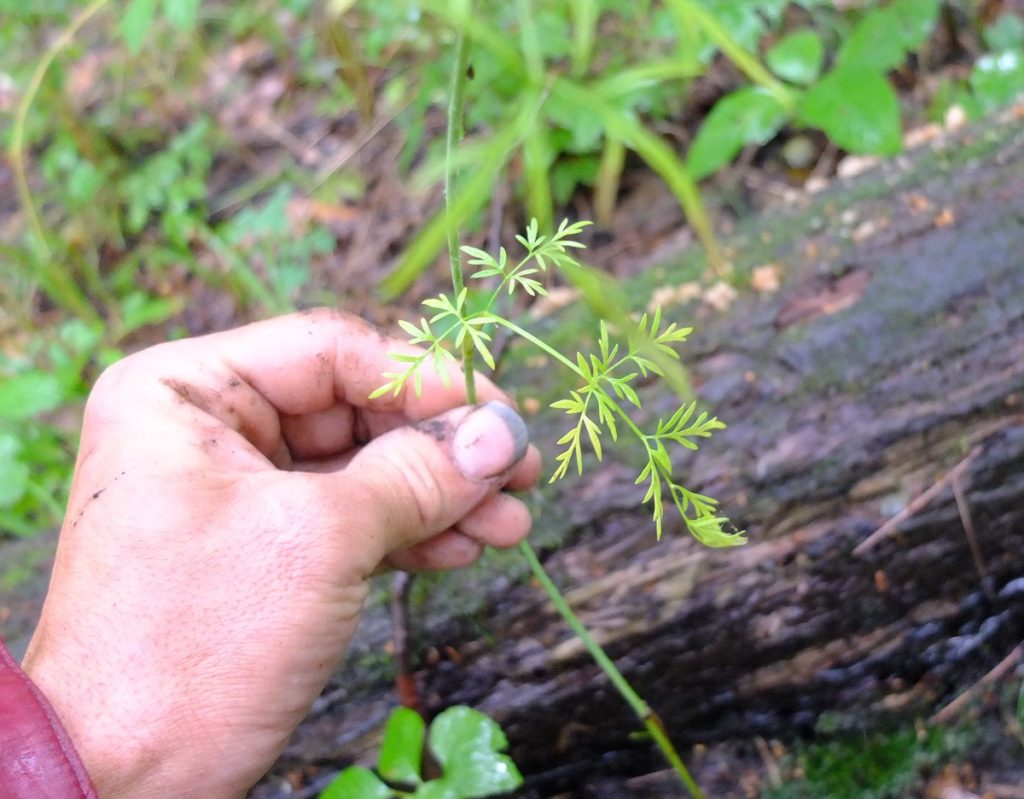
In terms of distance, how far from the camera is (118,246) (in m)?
3.55

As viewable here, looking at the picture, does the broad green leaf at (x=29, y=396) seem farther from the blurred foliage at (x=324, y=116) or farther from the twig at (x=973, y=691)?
the twig at (x=973, y=691)

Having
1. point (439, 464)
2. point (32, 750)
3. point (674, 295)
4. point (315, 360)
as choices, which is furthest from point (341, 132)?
point (32, 750)

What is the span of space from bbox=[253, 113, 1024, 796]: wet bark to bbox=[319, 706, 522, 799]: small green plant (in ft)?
0.65

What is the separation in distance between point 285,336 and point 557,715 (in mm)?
972

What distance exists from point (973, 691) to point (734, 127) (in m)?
1.69

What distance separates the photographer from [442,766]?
1498 mm

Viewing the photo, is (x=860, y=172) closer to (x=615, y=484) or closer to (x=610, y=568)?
(x=615, y=484)

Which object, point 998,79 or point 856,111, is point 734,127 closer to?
point 856,111

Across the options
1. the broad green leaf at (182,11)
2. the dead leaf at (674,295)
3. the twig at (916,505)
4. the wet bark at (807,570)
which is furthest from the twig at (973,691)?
the broad green leaf at (182,11)

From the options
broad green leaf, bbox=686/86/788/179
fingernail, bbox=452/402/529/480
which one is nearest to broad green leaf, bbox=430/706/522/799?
fingernail, bbox=452/402/529/480

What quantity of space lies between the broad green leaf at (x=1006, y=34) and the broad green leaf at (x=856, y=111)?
2.27 ft

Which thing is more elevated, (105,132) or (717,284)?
(105,132)

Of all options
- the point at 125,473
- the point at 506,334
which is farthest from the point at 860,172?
the point at 125,473

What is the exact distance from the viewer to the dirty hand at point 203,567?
110cm
